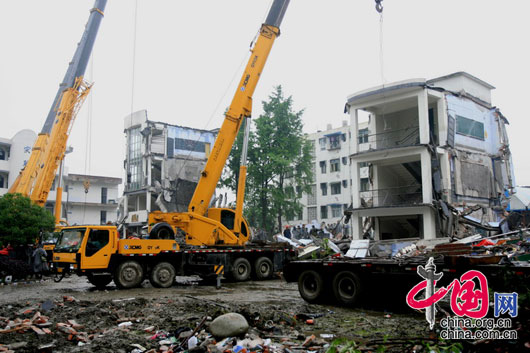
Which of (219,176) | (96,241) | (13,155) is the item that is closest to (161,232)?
(96,241)

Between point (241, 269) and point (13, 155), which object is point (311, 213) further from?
point (241, 269)

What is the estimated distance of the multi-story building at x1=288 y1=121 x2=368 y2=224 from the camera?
47.9 metres

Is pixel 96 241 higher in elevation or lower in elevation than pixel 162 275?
higher

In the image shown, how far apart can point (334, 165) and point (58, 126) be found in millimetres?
32198

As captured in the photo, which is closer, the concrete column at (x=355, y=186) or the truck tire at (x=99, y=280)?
the truck tire at (x=99, y=280)

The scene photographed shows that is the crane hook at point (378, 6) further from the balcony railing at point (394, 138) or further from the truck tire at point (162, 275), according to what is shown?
the truck tire at point (162, 275)

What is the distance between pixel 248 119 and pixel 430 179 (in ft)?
30.7

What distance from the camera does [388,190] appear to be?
2450cm

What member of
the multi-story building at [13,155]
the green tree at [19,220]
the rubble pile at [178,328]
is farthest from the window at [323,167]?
the rubble pile at [178,328]

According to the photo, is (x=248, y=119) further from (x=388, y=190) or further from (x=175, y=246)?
(x=388, y=190)

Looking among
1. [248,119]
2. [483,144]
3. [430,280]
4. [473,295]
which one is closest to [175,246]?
[248,119]

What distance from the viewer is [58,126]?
901 inches

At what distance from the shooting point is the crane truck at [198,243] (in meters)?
15.0

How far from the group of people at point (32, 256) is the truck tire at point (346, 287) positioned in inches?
526
